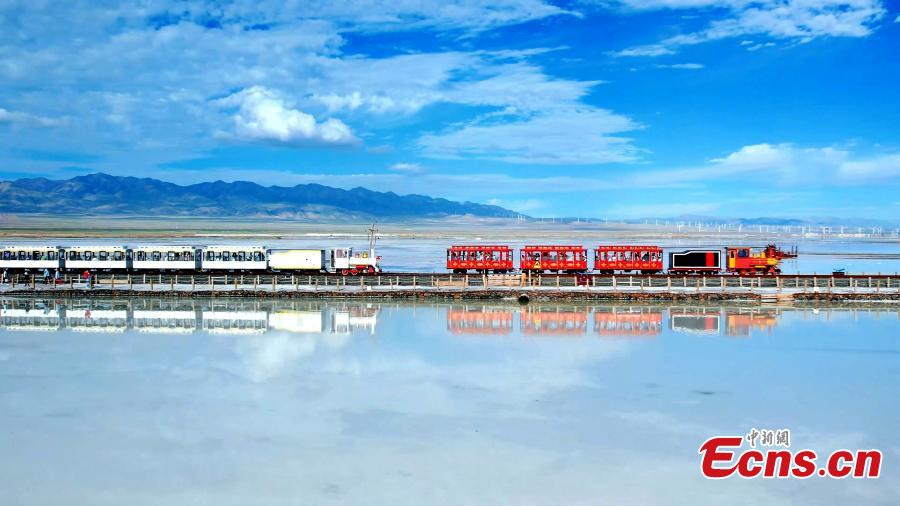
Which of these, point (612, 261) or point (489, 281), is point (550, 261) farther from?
point (489, 281)

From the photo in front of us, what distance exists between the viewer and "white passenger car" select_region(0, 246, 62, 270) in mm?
55062

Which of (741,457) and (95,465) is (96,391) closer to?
(95,465)

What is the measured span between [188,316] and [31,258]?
26709 millimetres

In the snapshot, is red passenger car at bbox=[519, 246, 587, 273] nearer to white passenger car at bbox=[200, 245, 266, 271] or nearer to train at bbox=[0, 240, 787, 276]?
train at bbox=[0, 240, 787, 276]

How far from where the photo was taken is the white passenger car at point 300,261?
54.4 meters

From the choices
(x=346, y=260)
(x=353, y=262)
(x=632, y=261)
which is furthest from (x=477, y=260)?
(x=632, y=261)

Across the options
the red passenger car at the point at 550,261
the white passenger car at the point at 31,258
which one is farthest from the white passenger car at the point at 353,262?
the white passenger car at the point at 31,258

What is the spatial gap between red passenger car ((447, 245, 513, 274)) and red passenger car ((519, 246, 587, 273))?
1.44 meters

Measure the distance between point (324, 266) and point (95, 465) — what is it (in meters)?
40.3

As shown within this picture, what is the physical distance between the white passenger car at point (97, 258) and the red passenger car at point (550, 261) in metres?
28.2

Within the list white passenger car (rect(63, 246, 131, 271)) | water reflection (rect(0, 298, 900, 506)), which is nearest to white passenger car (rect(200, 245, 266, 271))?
white passenger car (rect(63, 246, 131, 271))

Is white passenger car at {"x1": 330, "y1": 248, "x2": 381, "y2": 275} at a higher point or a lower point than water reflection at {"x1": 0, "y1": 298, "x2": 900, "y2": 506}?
higher

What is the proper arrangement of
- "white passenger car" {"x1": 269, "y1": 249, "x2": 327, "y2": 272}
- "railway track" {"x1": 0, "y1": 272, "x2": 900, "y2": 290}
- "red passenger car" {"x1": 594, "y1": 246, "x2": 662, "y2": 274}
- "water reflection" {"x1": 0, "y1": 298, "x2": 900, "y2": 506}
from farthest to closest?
1. "white passenger car" {"x1": 269, "y1": 249, "x2": 327, "y2": 272}
2. "red passenger car" {"x1": 594, "y1": 246, "x2": 662, "y2": 274}
3. "railway track" {"x1": 0, "y1": 272, "x2": 900, "y2": 290}
4. "water reflection" {"x1": 0, "y1": 298, "x2": 900, "y2": 506}

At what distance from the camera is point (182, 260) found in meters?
55.4
